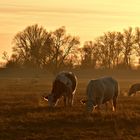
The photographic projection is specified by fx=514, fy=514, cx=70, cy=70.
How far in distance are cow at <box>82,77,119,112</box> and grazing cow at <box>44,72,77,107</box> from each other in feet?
8.74

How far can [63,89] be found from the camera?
29.0 m

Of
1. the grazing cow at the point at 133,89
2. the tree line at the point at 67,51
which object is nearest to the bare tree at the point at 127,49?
Result: the tree line at the point at 67,51

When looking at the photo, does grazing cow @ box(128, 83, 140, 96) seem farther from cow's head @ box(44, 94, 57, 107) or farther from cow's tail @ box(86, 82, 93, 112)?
cow's tail @ box(86, 82, 93, 112)

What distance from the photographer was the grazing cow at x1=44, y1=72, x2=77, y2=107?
28.1 meters

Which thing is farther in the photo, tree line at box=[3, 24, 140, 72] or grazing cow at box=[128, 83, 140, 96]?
tree line at box=[3, 24, 140, 72]

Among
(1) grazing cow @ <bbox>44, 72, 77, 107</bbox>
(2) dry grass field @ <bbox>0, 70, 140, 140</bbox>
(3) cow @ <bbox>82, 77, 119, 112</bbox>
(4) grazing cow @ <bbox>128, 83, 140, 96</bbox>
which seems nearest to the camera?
(2) dry grass field @ <bbox>0, 70, 140, 140</bbox>

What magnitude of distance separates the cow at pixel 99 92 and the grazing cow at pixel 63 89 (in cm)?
266

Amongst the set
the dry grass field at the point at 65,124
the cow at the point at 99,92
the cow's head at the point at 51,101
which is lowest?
the dry grass field at the point at 65,124

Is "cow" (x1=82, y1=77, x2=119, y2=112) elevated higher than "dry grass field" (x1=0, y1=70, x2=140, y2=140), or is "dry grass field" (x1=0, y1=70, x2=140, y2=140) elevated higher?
"cow" (x1=82, y1=77, x2=119, y2=112)

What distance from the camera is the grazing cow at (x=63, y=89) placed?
2810 cm

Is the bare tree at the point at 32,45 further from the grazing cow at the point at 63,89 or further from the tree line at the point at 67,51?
the grazing cow at the point at 63,89

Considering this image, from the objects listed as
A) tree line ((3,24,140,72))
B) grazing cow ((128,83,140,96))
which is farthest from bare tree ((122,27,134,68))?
grazing cow ((128,83,140,96))

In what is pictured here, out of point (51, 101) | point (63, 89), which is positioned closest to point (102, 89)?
point (51, 101)

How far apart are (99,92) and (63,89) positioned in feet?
12.1
